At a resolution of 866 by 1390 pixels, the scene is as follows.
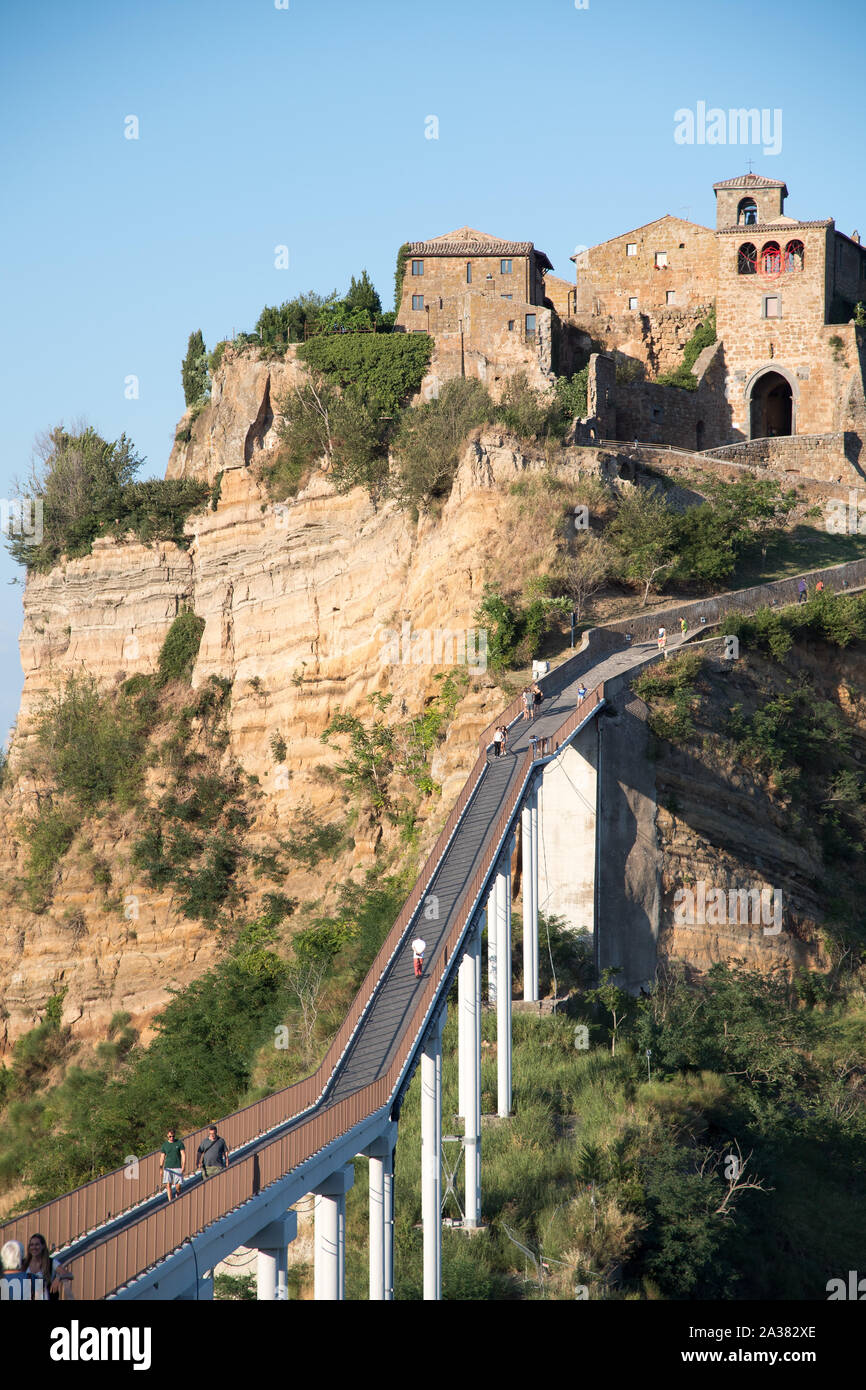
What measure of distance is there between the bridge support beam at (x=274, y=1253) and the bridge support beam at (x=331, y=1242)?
1.04 m

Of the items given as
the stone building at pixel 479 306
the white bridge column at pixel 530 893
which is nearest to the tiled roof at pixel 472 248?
the stone building at pixel 479 306

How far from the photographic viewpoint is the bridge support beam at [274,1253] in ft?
56.6

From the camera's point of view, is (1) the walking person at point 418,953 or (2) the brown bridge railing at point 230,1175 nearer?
(2) the brown bridge railing at point 230,1175

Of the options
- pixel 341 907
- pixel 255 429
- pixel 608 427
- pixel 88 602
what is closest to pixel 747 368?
pixel 608 427

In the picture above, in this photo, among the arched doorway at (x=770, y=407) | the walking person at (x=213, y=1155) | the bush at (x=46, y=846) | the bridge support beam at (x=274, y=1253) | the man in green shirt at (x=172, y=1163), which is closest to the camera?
the man in green shirt at (x=172, y=1163)

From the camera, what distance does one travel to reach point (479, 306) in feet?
158

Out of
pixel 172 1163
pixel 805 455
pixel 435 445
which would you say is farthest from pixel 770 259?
pixel 172 1163

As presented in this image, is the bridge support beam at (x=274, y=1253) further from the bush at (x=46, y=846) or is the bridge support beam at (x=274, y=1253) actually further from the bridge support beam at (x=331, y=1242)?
the bush at (x=46, y=846)

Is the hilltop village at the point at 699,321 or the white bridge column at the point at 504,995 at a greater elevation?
the hilltop village at the point at 699,321

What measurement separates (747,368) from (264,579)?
1850 cm

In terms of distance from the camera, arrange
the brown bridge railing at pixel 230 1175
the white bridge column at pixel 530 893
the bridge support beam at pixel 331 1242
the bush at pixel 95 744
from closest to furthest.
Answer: the brown bridge railing at pixel 230 1175 < the bridge support beam at pixel 331 1242 < the white bridge column at pixel 530 893 < the bush at pixel 95 744

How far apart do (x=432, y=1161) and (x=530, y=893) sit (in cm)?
804

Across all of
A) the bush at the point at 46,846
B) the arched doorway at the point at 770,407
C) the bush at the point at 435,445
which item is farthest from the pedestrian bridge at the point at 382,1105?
the arched doorway at the point at 770,407

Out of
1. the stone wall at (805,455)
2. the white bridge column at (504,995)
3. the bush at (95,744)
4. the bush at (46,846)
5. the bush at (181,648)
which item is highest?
the stone wall at (805,455)
